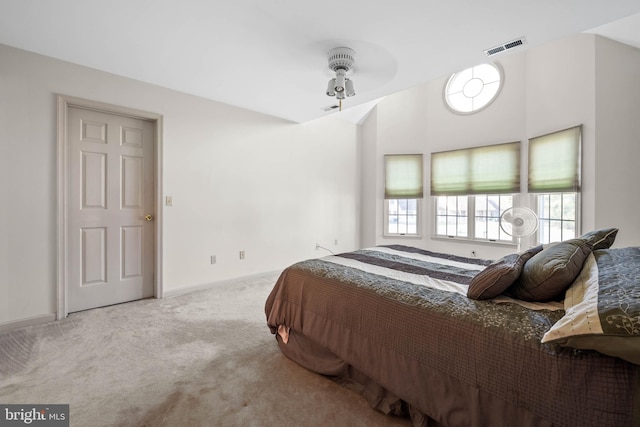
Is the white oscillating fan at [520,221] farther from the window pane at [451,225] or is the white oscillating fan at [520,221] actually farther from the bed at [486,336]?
the bed at [486,336]

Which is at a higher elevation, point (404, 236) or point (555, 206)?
point (555, 206)

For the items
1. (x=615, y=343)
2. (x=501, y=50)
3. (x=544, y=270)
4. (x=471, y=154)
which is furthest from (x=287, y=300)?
(x=471, y=154)

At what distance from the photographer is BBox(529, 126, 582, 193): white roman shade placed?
10.1ft

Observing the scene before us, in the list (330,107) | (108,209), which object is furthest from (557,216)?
→ (108,209)

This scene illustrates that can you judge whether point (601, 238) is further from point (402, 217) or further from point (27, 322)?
point (27, 322)

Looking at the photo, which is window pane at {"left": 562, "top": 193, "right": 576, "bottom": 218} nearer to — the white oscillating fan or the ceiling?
the white oscillating fan

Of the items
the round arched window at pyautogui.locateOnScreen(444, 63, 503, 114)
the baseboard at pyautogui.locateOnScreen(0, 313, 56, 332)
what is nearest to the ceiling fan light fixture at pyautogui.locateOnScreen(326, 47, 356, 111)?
the round arched window at pyautogui.locateOnScreen(444, 63, 503, 114)

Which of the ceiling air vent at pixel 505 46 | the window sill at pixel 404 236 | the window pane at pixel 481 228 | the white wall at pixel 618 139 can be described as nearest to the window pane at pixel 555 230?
the white wall at pixel 618 139

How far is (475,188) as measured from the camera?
4.29 m

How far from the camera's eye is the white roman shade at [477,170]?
3.93m

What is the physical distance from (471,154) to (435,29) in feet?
9.01

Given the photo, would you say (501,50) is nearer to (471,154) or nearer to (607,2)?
(607,2)

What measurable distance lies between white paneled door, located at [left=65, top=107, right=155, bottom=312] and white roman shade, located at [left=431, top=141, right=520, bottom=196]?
167 inches

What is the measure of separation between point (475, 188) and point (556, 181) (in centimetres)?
106
